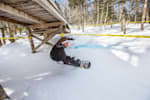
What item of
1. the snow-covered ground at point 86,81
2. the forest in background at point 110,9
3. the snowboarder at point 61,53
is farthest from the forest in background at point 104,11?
the snow-covered ground at point 86,81

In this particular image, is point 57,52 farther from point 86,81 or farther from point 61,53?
point 86,81

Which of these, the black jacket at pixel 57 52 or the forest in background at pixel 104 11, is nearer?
the black jacket at pixel 57 52

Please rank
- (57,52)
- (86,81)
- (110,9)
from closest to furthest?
(86,81)
(57,52)
(110,9)

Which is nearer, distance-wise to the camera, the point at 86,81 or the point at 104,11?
the point at 86,81

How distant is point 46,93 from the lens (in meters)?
1.74

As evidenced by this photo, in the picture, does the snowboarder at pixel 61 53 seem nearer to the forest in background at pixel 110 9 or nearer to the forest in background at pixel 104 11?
the forest in background at pixel 104 11

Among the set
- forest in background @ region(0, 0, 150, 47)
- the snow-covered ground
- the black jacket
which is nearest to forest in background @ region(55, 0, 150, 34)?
forest in background @ region(0, 0, 150, 47)

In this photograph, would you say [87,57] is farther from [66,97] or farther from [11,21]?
[11,21]

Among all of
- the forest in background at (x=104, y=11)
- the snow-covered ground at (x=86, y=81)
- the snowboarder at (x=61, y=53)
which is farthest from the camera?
the forest in background at (x=104, y=11)

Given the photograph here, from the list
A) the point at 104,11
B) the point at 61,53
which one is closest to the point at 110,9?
the point at 104,11

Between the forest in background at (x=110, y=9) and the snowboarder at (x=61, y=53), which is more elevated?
the forest in background at (x=110, y=9)

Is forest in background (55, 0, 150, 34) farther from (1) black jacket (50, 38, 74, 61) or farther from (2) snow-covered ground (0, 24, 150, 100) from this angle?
(1) black jacket (50, 38, 74, 61)

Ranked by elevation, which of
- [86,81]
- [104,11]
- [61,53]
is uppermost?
[104,11]

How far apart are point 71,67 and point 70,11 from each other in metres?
16.4
